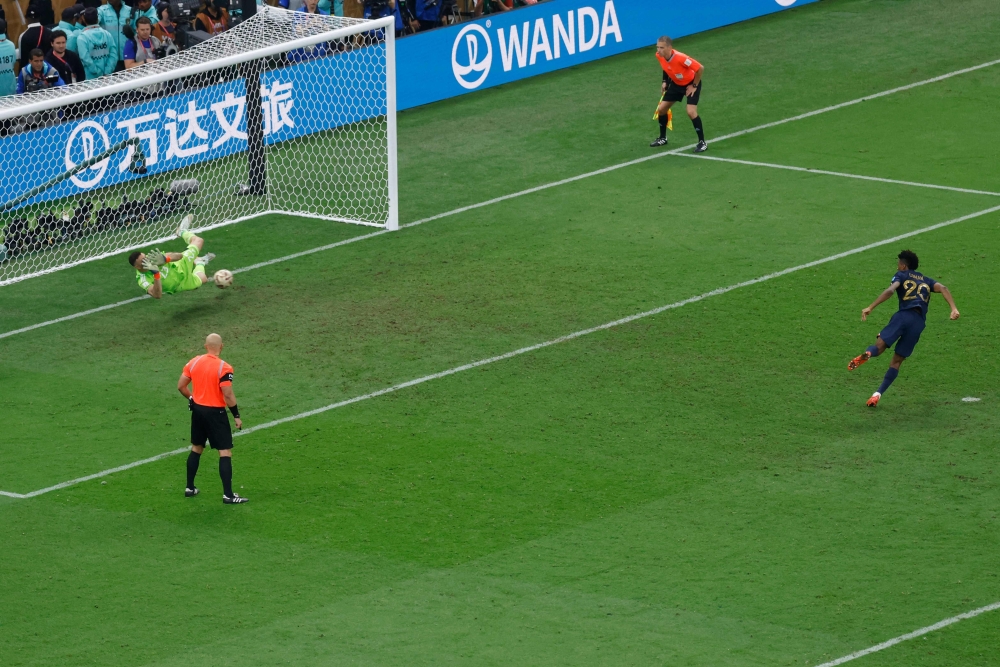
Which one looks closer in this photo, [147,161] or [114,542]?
[114,542]

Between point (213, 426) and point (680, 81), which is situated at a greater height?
point (213, 426)

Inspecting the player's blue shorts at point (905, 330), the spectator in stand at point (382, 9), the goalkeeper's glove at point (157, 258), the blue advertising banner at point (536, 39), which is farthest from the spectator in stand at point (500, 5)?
the player's blue shorts at point (905, 330)

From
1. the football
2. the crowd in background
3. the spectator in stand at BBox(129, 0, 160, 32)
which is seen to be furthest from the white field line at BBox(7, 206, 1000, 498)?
the spectator in stand at BBox(129, 0, 160, 32)

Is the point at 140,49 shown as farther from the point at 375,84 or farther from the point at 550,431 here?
the point at 550,431

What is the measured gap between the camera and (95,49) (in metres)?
28.5

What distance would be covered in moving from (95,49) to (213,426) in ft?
43.9

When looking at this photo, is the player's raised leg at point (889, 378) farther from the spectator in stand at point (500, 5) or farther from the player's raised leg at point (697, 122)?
the spectator in stand at point (500, 5)

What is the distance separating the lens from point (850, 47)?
112ft

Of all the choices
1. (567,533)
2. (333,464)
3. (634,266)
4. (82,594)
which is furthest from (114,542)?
(634,266)

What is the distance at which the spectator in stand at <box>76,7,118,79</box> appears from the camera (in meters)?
28.3

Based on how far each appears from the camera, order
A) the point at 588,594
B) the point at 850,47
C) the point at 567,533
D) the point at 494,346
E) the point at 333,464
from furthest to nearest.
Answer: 1. the point at 850,47
2. the point at 494,346
3. the point at 333,464
4. the point at 567,533
5. the point at 588,594

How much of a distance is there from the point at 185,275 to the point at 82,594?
769 cm

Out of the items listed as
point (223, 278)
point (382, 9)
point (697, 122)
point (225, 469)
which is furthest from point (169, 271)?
point (382, 9)

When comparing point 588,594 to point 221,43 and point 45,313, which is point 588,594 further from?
point 221,43
